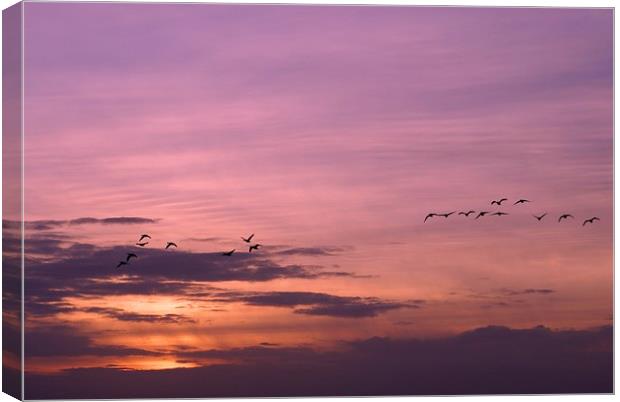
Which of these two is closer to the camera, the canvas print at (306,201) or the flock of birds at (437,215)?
the canvas print at (306,201)

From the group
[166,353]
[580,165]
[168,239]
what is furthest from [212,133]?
[580,165]

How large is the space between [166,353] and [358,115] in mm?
3567

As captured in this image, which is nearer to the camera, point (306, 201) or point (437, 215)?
point (306, 201)

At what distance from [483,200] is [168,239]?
3731 mm

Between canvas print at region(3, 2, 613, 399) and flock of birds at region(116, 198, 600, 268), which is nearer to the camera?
canvas print at region(3, 2, 613, 399)

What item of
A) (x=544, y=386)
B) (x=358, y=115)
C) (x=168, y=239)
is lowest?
(x=544, y=386)

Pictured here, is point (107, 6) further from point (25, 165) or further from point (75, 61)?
point (25, 165)

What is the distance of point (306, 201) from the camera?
65.0 ft

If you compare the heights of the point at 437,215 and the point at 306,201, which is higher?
the point at 306,201

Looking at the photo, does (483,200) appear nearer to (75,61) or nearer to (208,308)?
(208,308)

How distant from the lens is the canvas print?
1941 centimetres

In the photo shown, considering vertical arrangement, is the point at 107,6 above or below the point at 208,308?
above

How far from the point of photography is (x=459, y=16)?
65.8 feet

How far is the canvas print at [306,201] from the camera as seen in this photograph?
63.7ft
